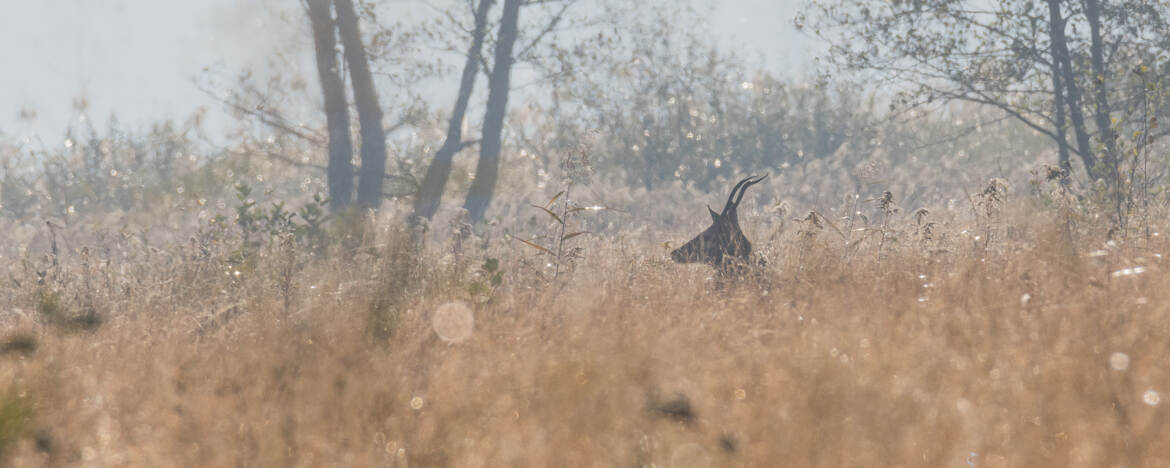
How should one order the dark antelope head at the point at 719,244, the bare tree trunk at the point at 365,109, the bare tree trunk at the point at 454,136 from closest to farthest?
1. the dark antelope head at the point at 719,244
2. the bare tree trunk at the point at 365,109
3. the bare tree trunk at the point at 454,136

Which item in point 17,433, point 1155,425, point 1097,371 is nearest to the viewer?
point 1155,425

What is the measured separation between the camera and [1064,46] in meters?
10.5

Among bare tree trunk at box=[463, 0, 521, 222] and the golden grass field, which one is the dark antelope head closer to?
the golden grass field

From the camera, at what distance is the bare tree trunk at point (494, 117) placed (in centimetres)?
1384

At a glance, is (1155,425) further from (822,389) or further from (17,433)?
(17,433)

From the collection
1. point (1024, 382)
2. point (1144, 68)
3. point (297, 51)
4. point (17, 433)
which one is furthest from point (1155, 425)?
point (297, 51)

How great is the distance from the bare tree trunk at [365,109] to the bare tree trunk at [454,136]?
3.19ft

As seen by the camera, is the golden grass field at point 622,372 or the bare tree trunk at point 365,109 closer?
the golden grass field at point 622,372

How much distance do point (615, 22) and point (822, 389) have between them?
12806mm

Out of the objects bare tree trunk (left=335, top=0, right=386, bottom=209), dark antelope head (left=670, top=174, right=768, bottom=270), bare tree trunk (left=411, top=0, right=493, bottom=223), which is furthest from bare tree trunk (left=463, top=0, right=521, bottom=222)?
dark antelope head (left=670, top=174, right=768, bottom=270)

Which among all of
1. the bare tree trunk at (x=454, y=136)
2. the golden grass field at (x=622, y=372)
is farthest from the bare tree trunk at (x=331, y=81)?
the golden grass field at (x=622, y=372)

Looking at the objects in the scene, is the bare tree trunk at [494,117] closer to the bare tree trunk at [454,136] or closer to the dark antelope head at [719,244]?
the bare tree trunk at [454,136]

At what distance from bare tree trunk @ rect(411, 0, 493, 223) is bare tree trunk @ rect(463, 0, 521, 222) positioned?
411 millimetres

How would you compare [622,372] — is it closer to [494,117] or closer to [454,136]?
[454,136]
